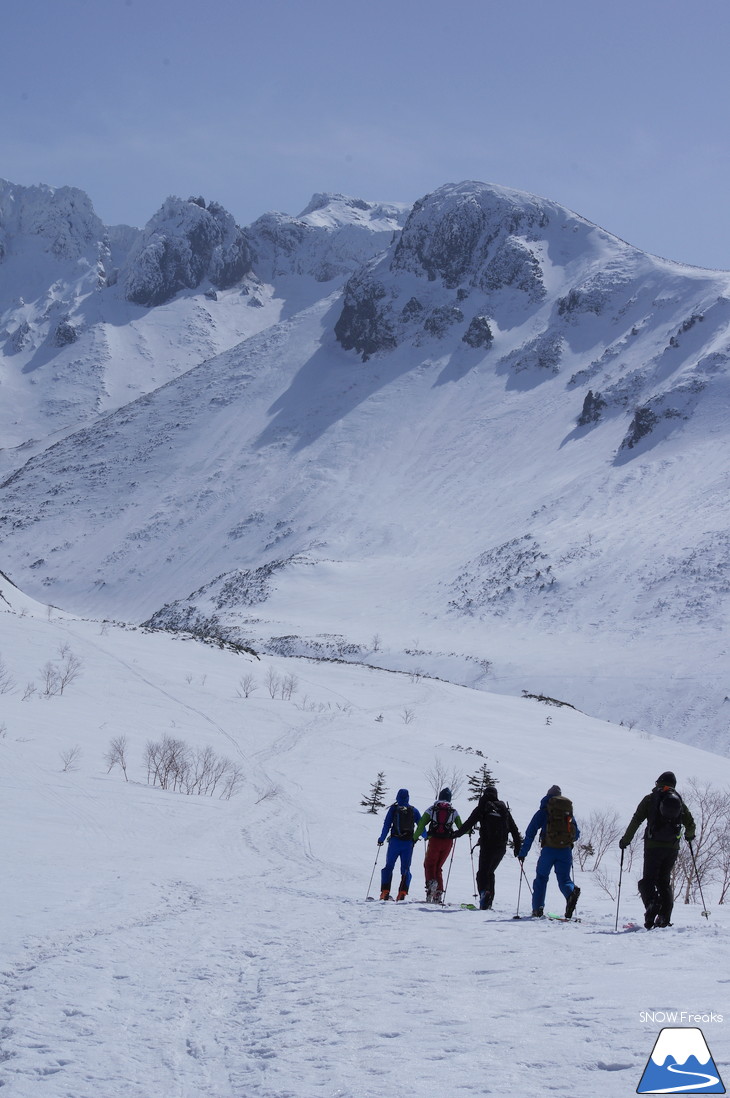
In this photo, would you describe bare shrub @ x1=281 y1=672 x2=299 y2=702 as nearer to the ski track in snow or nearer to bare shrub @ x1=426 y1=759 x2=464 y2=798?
bare shrub @ x1=426 y1=759 x2=464 y2=798

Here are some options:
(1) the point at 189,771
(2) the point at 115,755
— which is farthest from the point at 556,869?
(2) the point at 115,755

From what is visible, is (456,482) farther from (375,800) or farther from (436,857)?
A: (436,857)

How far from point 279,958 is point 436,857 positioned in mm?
3956

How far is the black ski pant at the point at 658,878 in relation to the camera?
8.41 metres

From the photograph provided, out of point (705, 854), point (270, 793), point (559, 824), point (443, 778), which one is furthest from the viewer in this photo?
point (443, 778)

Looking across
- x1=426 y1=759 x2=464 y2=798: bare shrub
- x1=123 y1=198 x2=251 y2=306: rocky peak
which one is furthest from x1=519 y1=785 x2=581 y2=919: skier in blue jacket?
x1=123 y1=198 x2=251 y2=306: rocky peak

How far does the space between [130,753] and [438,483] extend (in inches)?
2926

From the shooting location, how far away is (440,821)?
11.0 metres

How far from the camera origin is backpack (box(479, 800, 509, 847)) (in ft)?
33.0

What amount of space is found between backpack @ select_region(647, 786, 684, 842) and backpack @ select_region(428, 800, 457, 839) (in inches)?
121

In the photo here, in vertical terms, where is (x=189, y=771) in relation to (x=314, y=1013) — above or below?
above

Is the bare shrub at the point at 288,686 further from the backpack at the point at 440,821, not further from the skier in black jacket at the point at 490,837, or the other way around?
the skier in black jacket at the point at 490,837

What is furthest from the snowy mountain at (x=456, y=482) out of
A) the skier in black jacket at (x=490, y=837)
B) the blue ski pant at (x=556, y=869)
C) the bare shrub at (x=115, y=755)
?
the blue ski pant at (x=556, y=869)

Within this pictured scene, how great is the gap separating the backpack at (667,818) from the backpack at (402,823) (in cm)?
361
